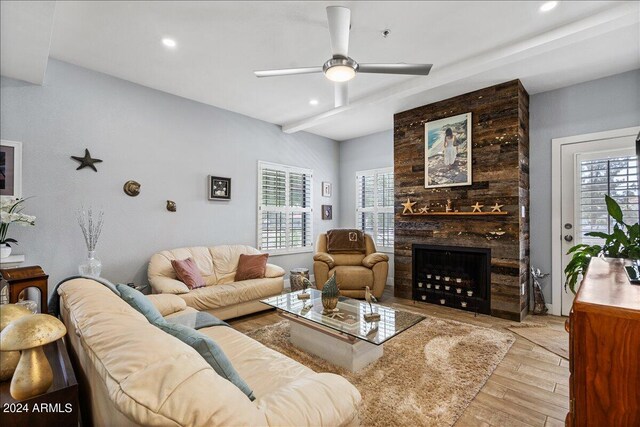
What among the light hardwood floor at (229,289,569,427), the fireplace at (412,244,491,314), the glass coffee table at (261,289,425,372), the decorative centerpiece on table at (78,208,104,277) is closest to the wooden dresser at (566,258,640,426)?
the light hardwood floor at (229,289,569,427)

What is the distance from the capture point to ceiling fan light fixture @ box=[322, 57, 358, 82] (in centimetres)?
232

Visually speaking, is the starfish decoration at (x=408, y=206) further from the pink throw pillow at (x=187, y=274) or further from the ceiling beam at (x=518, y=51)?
the pink throw pillow at (x=187, y=274)

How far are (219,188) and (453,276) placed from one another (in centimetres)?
355

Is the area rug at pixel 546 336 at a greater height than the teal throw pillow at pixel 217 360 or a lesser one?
lesser

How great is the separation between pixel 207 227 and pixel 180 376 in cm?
384

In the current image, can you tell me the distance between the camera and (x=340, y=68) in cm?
235

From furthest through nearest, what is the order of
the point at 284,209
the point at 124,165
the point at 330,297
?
1. the point at 284,209
2. the point at 124,165
3. the point at 330,297

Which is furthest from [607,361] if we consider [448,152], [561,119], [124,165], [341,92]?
[124,165]

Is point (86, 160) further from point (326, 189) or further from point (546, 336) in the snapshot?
point (546, 336)

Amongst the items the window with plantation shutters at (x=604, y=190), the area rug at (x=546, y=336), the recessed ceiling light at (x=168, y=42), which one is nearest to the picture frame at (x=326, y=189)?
the recessed ceiling light at (x=168, y=42)

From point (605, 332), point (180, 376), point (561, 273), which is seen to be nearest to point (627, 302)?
point (605, 332)

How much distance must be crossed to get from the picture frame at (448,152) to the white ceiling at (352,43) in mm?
417

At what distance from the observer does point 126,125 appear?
3.62 meters

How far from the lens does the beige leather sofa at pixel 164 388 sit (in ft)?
2.29
